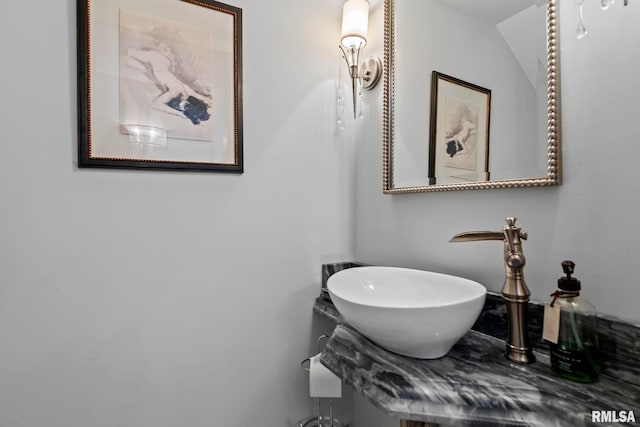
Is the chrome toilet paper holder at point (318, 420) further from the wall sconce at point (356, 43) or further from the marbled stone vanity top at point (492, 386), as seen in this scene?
the wall sconce at point (356, 43)

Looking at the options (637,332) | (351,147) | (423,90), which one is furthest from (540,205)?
(351,147)

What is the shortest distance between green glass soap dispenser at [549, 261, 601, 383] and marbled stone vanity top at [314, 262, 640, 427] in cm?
3

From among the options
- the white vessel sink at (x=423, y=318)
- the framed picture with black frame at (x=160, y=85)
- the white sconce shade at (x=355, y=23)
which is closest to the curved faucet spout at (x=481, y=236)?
the white vessel sink at (x=423, y=318)

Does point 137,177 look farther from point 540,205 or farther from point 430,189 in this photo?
point 540,205

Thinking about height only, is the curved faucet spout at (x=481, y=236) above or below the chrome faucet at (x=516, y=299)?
above

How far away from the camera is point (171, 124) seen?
3.51 ft

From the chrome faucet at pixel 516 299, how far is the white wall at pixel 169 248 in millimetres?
731

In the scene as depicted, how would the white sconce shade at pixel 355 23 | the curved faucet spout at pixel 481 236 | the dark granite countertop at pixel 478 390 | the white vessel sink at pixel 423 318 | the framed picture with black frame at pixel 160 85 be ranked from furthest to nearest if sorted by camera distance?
the white sconce shade at pixel 355 23 → the framed picture with black frame at pixel 160 85 → the curved faucet spout at pixel 481 236 → the white vessel sink at pixel 423 318 → the dark granite countertop at pixel 478 390

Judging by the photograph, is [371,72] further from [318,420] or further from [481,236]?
[318,420]

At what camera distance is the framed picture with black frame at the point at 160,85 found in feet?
3.14

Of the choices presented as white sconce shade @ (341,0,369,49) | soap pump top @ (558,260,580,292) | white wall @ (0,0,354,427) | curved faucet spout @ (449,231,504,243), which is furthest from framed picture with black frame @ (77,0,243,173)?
soap pump top @ (558,260,580,292)

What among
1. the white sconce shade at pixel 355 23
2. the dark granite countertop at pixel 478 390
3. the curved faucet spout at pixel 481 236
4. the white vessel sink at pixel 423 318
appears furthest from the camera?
the white sconce shade at pixel 355 23

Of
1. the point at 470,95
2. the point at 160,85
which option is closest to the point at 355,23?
the point at 470,95

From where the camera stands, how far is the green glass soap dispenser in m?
0.65
